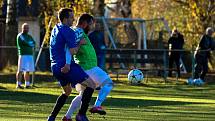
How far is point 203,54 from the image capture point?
25.9 metres

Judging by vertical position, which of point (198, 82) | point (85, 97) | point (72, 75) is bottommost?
point (198, 82)

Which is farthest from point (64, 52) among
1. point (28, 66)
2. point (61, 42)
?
point (28, 66)

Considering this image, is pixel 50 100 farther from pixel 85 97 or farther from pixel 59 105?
pixel 59 105

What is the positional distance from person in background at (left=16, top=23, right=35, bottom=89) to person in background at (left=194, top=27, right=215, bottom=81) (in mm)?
6353

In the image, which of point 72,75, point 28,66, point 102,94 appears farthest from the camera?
point 28,66

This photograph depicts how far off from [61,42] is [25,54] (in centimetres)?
1139

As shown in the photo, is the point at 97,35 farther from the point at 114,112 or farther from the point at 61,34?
the point at 61,34

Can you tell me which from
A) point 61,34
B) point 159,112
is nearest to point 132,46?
point 159,112

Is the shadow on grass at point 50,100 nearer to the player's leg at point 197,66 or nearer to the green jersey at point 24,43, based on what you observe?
the green jersey at point 24,43

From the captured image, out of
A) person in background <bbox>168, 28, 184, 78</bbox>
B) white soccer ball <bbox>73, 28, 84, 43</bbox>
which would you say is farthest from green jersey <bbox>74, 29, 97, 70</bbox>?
person in background <bbox>168, 28, 184, 78</bbox>

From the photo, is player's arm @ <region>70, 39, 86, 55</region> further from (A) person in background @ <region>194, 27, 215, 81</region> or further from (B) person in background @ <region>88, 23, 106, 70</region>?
(A) person in background @ <region>194, 27, 215, 81</region>

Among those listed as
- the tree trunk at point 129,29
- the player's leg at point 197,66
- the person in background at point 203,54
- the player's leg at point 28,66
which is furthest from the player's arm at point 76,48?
the tree trunk at point 129,29

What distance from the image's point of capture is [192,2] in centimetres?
3616

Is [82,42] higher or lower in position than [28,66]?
higher
